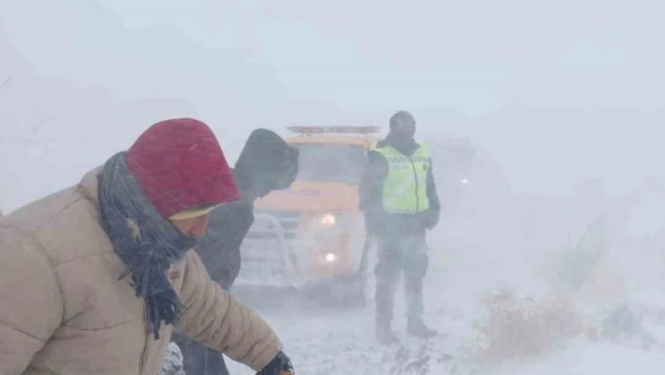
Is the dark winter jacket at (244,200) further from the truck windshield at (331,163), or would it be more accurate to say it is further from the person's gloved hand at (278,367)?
the truck windshield at (331,163)

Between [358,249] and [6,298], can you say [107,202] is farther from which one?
[358,249]

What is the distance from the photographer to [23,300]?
164 cm

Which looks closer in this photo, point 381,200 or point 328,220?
point 381,200

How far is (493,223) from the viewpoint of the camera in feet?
46.8

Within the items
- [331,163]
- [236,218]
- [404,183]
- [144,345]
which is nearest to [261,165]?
[236,218]

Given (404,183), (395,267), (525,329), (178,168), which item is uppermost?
(178,168)

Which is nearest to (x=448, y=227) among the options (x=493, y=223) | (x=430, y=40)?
(x=493, y=223)

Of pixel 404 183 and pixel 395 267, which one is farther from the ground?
pixel 404 183

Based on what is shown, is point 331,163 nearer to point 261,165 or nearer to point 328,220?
point 328,220

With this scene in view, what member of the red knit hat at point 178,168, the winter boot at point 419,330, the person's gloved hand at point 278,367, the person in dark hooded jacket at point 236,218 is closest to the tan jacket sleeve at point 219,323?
the person's gloved hand at point 278,367

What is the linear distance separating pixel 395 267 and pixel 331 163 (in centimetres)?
219

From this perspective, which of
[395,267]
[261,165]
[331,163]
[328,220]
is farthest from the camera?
[331,163]

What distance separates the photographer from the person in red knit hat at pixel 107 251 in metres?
1.66

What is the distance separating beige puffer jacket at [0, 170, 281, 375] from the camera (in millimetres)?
1649
